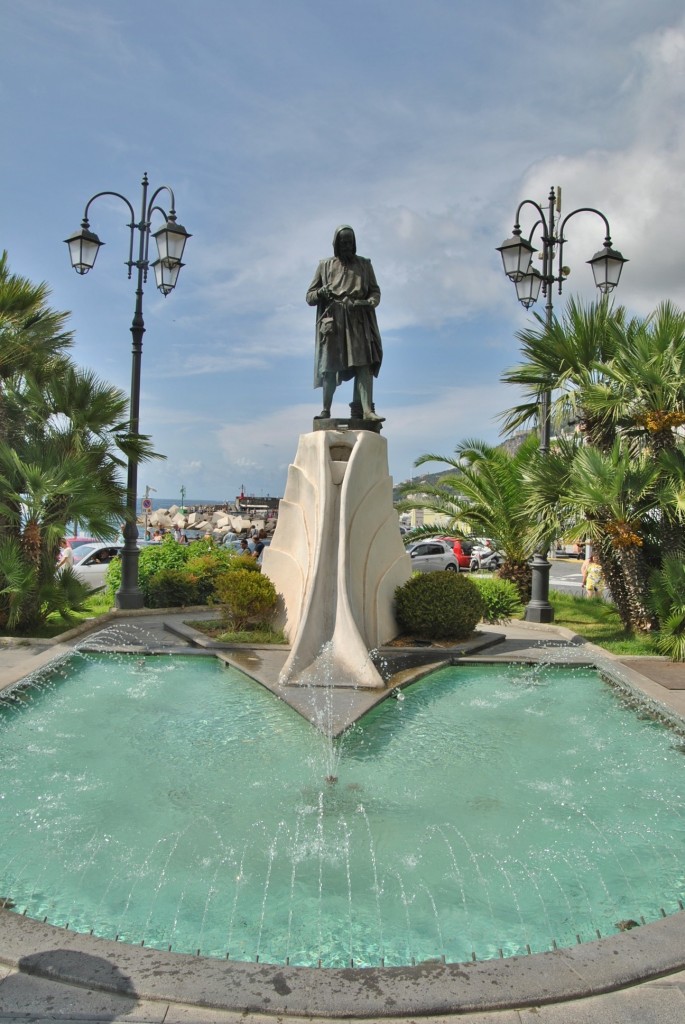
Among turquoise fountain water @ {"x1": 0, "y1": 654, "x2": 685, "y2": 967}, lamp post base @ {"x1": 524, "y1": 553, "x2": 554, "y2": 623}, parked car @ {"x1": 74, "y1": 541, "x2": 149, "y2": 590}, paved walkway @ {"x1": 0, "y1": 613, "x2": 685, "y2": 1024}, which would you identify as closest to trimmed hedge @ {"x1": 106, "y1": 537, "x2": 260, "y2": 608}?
parked car @ {"x1": 74, "y1": 541, "x2": 149, "y2": 590}

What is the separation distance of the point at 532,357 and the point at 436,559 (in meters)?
14.4

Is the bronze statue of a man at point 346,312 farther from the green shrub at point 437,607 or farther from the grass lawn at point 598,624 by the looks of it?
the grass lawn at point 598,624

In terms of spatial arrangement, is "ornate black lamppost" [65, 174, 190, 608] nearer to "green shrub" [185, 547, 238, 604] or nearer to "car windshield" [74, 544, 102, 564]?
"green shrub" [185, 547, 238, 604]

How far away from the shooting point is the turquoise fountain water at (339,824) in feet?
11.6

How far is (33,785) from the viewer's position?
5191mm

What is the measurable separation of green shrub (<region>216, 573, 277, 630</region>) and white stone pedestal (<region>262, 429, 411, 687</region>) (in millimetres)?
238

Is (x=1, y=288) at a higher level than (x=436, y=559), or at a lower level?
higher

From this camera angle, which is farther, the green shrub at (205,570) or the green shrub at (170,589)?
the green shrub at (205,570)

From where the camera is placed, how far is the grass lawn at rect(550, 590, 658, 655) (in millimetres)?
10305

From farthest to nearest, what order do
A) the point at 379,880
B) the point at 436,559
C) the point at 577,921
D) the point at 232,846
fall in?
the point at 436,559 → the point at 232,846 → the point at 379,880 → the point at 577,921

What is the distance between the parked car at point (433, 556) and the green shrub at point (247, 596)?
48.5 ft

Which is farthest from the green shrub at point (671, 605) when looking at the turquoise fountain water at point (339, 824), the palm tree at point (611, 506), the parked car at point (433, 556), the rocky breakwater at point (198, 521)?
the rocky breakwater at point (198, 521)

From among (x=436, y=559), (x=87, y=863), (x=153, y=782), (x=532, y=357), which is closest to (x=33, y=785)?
(x=153, y=782)

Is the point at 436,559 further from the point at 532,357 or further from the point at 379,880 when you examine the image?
the point at 379,880
